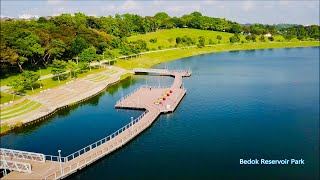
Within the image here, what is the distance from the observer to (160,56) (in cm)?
14438

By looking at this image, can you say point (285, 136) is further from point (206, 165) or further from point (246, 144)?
point (206, 165)

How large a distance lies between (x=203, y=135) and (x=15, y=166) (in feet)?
91.0

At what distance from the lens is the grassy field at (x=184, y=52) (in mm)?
125250

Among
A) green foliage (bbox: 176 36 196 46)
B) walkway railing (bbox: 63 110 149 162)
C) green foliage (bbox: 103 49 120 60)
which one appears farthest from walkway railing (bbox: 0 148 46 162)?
green foliage (bbox: 176 36 196 46)

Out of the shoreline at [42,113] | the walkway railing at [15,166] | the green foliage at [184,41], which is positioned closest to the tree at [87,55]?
the shoreline at [42,113]

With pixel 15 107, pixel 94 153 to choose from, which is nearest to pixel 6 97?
pixel 15 107

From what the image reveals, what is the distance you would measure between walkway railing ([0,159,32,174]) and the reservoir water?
620 centimetres

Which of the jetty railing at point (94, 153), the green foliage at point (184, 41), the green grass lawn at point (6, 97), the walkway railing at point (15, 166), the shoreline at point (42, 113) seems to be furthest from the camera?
the green foliage at point (184, 41)

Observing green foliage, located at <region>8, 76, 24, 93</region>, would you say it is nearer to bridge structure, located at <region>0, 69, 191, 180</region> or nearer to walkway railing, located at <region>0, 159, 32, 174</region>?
bridge structure, located at <region>0, 69, 191, 180</region>

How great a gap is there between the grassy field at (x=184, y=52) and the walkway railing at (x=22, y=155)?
2826 inches

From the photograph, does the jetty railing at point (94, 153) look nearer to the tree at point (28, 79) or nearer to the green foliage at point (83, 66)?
the tree at point (28, 79)

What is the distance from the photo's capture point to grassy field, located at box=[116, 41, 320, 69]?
4931 inches

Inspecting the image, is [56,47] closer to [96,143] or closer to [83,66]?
[83,66]

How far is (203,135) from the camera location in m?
56.0
